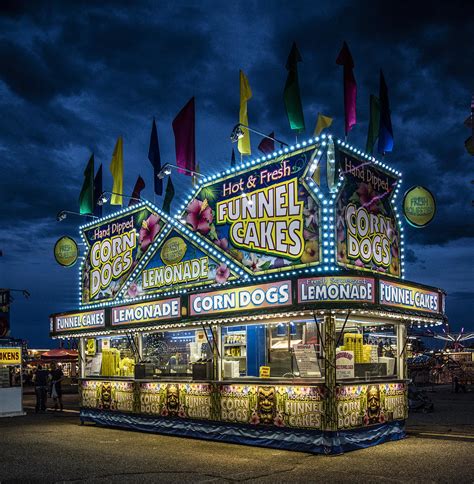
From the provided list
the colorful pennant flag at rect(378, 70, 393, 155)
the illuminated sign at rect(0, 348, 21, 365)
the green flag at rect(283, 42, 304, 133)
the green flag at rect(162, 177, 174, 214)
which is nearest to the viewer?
the green flag at rect(283, 42, 304, 133)

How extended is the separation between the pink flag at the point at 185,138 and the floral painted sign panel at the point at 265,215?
1.47 metres

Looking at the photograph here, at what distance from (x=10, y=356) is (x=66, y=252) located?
211 inches

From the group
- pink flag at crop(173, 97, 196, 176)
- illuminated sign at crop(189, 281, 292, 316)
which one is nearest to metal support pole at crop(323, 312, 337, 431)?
illuminated sign at crop(189, 281, 292, 316)

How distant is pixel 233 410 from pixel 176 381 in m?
2.32

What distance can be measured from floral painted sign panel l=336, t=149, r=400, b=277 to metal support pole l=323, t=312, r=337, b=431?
1355 millimetres

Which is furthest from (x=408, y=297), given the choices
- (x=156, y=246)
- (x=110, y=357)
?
(x=110, y=357)

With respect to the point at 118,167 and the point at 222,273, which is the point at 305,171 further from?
the point at 118,167

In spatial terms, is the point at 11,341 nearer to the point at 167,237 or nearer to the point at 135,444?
the point at 167,237

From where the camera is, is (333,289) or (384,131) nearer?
(333,289)

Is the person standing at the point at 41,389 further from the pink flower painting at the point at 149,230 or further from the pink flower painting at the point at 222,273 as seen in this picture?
the pink flower painting at the point at 222,273

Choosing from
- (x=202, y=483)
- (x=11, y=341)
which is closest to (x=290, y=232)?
(x=202, y=483)

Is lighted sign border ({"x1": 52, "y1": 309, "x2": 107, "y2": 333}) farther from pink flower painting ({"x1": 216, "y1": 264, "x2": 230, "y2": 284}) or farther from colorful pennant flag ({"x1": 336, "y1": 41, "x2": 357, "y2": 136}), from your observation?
colorful pennant flag ({"x1": 336, "y1": 41, "x2": 357, "y2": 136})

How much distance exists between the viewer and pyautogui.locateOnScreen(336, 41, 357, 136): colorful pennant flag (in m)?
14.6

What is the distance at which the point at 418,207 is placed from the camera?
14859 millimetres
